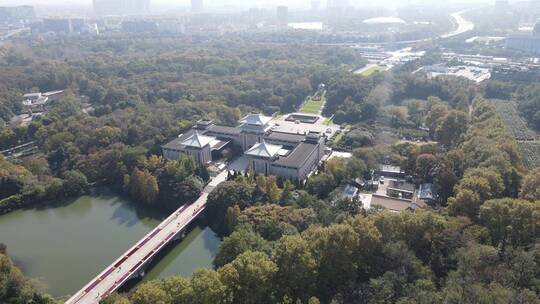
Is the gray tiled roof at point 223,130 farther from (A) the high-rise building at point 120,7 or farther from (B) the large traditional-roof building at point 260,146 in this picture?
(A) the high-rise building at point 120,7

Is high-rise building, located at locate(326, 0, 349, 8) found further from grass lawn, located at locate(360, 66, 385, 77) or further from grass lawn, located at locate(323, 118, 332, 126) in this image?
grass lawn, located at locate(323, 118, 332, 126)

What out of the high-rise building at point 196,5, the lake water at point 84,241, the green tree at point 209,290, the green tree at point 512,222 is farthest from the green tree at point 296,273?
the high-rise building at point 196,5

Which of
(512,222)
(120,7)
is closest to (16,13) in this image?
(120,7)

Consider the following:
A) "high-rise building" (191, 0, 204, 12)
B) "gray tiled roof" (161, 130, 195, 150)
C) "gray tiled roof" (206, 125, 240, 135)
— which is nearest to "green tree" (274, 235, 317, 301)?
"gray tiled roof" (161, 130, 195, 150)

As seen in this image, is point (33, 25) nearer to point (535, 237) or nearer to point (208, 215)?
point (208, 215)

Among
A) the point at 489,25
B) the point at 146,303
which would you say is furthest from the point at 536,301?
the point at 489,25

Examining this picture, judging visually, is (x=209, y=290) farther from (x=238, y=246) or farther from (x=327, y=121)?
(x=327, y=121)
